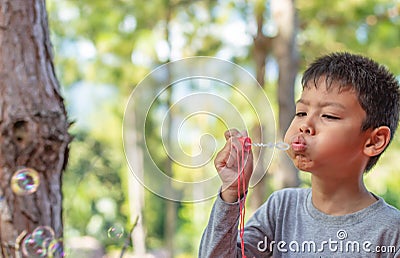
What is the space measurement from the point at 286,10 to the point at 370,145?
10.1 feet

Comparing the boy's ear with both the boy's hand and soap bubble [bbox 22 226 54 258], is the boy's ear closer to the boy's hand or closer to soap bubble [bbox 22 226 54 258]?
the boy's hand

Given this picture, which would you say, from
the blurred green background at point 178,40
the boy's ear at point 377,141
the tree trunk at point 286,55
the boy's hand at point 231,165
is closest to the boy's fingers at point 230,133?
the boy's hand at point 231,165

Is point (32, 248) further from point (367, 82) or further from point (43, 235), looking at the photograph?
point (367, 82)

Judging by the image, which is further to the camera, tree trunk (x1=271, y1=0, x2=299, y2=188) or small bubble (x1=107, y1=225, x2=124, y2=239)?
tree trunk (x1=271, y1=0, x2=299, y2=188)

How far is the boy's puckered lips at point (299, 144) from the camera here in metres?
1.17

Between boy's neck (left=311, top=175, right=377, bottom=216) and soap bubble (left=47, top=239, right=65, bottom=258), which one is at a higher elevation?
boy's neck (left=311, top=175, right=377, bottom=216)

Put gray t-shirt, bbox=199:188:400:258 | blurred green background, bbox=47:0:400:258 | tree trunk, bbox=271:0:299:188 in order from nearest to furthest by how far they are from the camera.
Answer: gray t-shirt, bbox=199:188:400:258, tree trunk, bbox=271:0:299:188, blurred green background, bbox=47:0:400:258

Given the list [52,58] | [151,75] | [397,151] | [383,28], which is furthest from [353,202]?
[397,151]

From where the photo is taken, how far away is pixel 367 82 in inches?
48.3

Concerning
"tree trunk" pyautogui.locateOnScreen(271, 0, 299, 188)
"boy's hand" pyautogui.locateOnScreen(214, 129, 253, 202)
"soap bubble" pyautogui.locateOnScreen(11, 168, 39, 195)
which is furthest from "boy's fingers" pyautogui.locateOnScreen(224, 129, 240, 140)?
"tree trunk" pyautogui.locateOnScreen(271, 0, 299, 188)

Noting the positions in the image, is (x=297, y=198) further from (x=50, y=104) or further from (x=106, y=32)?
(x=106, y=32)

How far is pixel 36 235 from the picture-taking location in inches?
62.9

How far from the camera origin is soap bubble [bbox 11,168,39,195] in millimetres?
1555

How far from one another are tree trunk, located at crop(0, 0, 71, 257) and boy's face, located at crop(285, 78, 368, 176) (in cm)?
67
